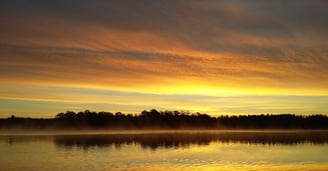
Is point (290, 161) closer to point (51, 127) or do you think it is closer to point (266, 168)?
point (266, 168)

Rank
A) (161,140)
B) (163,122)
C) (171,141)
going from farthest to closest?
(163,122), (161,140), (171,141)

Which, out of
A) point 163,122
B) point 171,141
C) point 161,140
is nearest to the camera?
point 171,141

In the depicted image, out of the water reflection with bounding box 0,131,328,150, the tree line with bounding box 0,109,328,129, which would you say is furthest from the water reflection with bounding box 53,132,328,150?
the tree line with bounding box 0,109,328,129

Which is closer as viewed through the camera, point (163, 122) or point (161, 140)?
point (161, 140)

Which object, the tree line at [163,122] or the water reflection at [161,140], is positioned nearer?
the water reflection at [161,140]

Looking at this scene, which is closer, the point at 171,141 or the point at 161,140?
the point at 171,141

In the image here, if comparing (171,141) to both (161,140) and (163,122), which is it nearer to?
(161,140)

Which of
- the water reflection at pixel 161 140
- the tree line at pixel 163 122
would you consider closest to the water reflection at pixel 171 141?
the water reflection at pixel 161 140

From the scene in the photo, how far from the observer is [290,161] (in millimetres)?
25969

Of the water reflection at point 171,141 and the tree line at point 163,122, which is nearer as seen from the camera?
the water reflection at point 171,141

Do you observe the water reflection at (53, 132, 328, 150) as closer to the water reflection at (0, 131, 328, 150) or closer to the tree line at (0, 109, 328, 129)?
the water reflection at (0, 131, 328, 150)

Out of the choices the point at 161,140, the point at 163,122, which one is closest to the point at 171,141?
the point at 161,140

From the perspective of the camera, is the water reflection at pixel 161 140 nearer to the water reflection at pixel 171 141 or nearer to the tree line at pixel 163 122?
the water reflection at pixel 171 141

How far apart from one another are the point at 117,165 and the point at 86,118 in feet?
297
